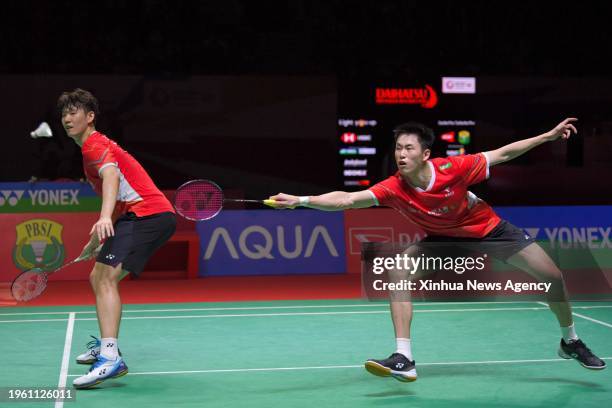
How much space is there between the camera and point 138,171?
6055mm

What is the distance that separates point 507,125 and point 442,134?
8.24ft

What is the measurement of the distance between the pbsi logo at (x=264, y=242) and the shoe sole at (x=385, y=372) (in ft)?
19.1

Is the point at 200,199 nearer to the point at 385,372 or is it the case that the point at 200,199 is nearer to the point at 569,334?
the point at 385,372

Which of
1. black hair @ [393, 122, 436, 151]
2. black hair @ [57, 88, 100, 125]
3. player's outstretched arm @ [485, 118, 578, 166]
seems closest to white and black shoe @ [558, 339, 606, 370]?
player's outstretched arm @ [485, 118, 578, 166]

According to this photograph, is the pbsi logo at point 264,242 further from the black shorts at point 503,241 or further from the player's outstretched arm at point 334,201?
the player's outstretched arm at point 334,201

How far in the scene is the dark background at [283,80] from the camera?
18359 mm

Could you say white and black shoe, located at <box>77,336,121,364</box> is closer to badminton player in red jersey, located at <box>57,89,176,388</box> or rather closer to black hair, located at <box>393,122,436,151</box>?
badminton player in red jersey, located at <box>57,89,176,388</box>

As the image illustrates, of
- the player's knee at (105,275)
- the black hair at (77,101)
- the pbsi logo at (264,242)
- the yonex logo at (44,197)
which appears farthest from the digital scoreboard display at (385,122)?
the player's knee at (105,275)

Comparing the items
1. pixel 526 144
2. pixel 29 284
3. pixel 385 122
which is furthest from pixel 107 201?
pixel 385 122

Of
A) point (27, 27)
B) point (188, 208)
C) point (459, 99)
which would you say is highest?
point (27, 27)

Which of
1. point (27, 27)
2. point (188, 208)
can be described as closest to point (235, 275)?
point (188, 208)

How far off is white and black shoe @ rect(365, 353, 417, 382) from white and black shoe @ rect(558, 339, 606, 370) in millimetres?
1112

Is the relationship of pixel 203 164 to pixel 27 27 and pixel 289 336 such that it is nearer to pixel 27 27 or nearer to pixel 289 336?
pixel 27 27

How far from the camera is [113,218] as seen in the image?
6.19 meters
